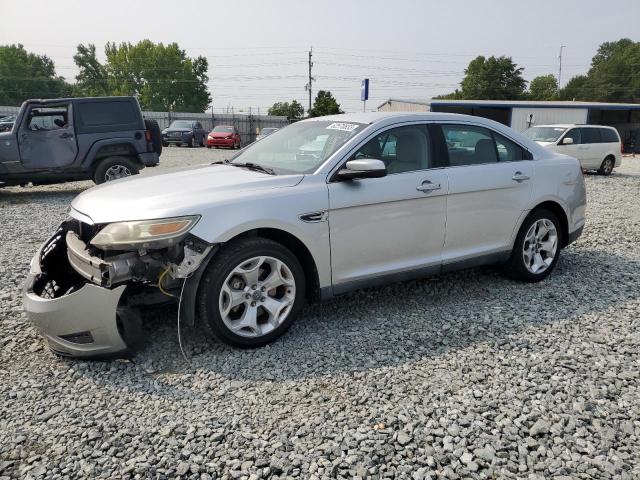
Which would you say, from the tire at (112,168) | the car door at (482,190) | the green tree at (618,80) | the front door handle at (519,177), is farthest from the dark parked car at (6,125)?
the green tree at (618,80)

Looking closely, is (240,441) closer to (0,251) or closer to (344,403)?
(344,403)

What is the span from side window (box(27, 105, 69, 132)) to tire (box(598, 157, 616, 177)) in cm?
1618

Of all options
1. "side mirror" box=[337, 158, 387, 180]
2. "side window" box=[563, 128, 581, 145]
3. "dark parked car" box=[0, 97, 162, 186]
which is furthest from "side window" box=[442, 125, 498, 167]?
"side window" box=[563, 128, 581, 145]

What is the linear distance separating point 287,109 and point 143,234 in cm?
5571

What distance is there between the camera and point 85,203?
148 inches

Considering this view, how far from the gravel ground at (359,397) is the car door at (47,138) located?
6602 mm

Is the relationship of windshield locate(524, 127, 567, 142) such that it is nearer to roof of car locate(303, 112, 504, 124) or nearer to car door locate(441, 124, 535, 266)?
car door locate(441, 124, 535, 266)

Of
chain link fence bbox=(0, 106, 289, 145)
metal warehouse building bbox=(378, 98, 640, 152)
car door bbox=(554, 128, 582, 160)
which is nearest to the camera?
car door bbox=(554, 128, 582, 160)

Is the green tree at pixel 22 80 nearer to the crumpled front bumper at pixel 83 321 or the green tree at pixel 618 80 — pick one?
the green tree at pixel 618 80

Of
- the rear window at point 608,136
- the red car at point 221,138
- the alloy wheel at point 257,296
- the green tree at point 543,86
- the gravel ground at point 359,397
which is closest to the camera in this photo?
the gravel ground at point 359,397

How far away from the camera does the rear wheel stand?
17.6 m

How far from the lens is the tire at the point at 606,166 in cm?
1764

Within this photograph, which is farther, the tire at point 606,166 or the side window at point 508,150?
the tire at point 606,166

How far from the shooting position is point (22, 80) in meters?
98.4
